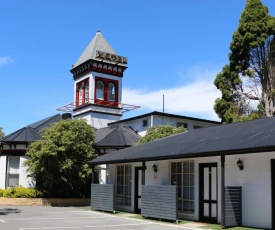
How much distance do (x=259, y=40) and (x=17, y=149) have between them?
18012mm

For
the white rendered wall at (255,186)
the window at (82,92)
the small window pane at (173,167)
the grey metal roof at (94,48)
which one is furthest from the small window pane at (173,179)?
the grey metal roof at (94,48)

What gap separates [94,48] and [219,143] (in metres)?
27.7

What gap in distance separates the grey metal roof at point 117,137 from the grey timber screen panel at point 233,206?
48.0ft

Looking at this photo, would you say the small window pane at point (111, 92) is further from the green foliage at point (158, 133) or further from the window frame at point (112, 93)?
the green foliage at point (158, 133)

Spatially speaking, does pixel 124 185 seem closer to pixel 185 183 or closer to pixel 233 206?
pixel 185 183

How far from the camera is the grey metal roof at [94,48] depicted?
39531 mm

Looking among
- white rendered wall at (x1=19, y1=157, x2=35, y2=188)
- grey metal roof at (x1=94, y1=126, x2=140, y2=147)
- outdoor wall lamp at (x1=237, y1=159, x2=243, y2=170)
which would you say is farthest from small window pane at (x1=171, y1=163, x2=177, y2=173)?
white rendered wall at (x1=19, y1=157, x2=35, y2=188)

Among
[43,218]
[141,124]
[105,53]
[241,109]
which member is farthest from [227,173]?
[105,53]

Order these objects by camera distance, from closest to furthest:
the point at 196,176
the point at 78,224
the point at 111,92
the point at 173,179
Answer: the point at 78,224
the point at 196,176
the point at 173,179
the point at 111,92

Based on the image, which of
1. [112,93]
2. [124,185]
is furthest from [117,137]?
[112,93]

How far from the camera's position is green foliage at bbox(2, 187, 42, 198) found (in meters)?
24.4

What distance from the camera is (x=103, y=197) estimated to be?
19.4m

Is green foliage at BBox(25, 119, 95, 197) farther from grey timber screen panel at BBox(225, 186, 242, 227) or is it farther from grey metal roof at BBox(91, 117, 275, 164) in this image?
grey timber screen panel at BBox(225, 186, 242, 227)

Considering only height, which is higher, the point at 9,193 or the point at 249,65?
the point at 249,65
